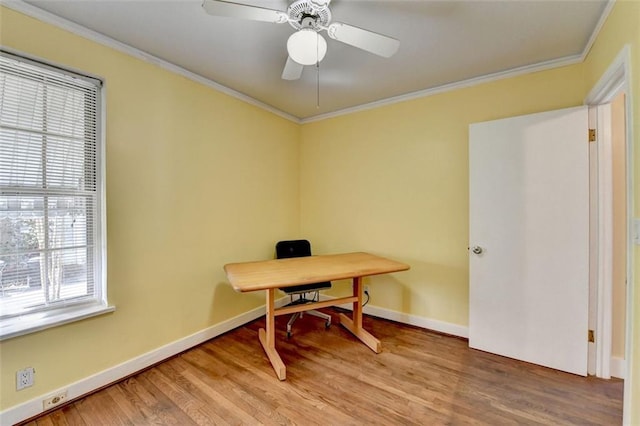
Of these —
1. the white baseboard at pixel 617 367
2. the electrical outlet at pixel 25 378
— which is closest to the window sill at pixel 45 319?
the electrical outlet at pixel 25 378

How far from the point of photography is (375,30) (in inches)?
73.1

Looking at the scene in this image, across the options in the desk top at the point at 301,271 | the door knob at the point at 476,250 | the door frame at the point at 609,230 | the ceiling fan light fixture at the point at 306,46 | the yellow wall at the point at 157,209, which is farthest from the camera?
the door knob at the point at 476,250

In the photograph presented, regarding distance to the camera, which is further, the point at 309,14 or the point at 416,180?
the point at 416,180

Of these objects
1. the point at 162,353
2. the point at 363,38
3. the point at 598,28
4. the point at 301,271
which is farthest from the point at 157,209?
the point at 598,28

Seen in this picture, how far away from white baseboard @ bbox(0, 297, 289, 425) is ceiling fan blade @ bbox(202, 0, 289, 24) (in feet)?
7.65

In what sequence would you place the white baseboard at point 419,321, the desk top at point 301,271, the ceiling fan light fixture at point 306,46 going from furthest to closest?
the white baseboard at point 419,321, the desk top at point 301,271, the ceiling fan light fixture at point 306,46

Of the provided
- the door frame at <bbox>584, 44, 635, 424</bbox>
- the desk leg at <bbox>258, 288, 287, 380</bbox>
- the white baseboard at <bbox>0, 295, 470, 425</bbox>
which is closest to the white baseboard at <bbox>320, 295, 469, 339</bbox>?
the white baseboard at <bbox>0, 295, 470, 425</bbox>

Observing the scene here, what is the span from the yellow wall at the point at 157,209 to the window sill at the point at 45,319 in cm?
6

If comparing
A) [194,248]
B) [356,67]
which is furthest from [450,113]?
[194,248]

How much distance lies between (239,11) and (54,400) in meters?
2.46

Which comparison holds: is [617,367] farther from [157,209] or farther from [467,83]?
[157,209]

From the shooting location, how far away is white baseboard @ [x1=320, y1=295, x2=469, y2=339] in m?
2.62

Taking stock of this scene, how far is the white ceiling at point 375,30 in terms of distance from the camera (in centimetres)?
163

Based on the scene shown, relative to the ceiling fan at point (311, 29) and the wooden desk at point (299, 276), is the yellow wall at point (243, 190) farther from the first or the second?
the ceiling fan at point (311, 29)
